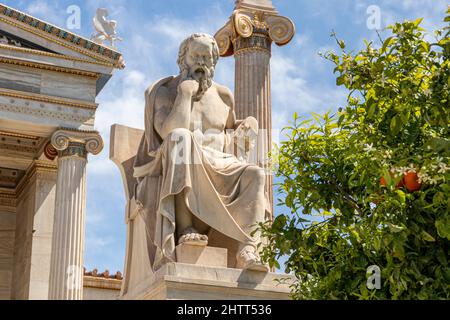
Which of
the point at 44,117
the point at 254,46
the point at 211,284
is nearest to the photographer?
the point at 211,284

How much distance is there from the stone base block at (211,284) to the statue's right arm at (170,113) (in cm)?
152

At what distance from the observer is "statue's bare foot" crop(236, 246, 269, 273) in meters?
10.9

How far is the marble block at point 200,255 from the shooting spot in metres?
10.9

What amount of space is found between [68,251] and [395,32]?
1887 centimetres

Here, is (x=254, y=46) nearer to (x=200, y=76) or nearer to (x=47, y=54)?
(x=47, y=54)

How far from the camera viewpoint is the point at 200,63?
476 inches

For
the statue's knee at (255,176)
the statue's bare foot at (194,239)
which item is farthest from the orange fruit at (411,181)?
the statue's knee at (255,176)

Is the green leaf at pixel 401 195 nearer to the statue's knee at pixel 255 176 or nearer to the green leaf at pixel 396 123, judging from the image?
the green leaf at pixel 396 123

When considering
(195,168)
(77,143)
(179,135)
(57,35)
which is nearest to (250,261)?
(195,168)

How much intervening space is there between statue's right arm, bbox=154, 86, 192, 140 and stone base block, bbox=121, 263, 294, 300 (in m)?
1.52

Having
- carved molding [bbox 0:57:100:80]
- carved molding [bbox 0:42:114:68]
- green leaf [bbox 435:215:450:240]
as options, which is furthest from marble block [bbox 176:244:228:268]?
carved molding [bbox 0:42:114:68]

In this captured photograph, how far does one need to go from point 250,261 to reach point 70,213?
17014 millimetres

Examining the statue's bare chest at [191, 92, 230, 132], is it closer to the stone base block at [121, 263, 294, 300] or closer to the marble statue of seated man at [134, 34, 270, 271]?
the marble statue of seated man at [134, 34, 270, 271]

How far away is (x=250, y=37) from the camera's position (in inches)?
986
